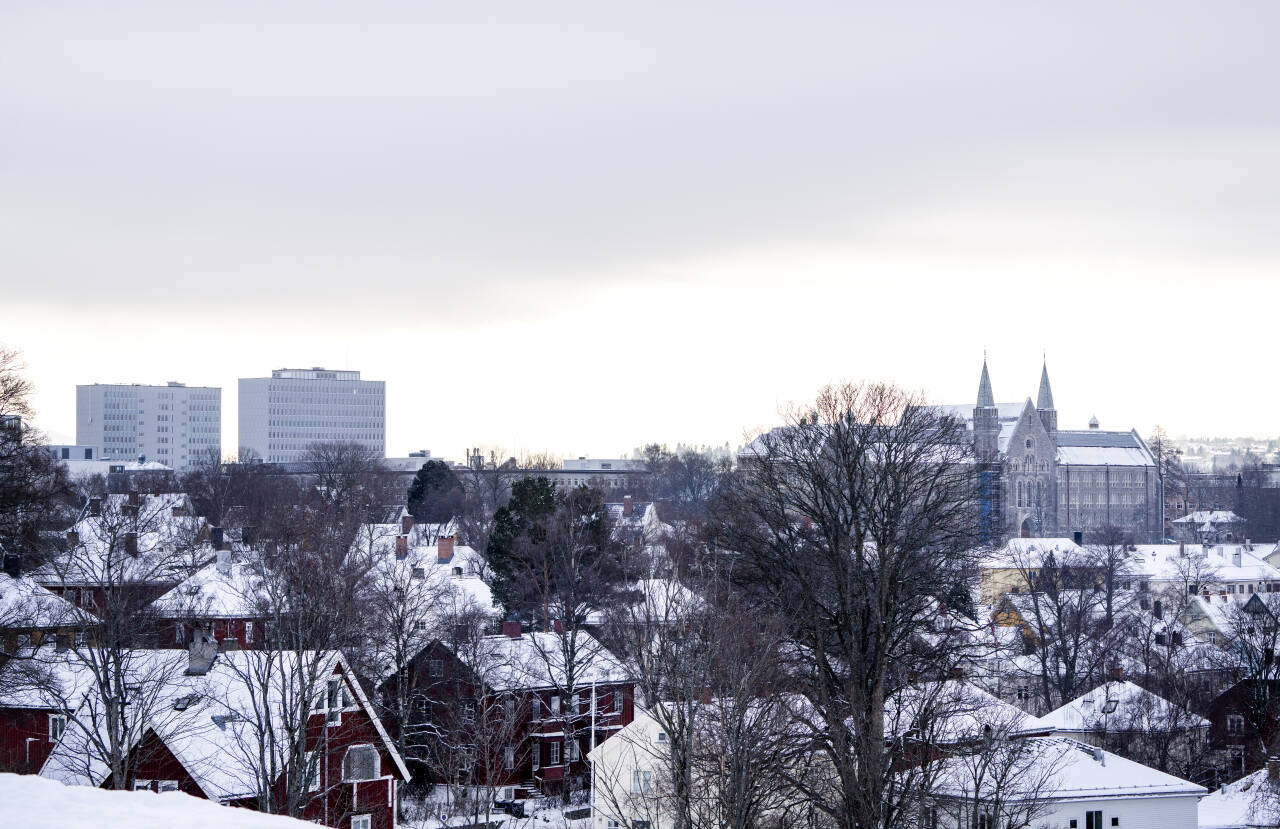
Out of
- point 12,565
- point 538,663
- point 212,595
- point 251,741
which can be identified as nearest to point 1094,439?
point 538,663

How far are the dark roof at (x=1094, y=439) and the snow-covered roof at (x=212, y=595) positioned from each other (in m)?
155

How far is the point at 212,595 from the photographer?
52.0 m

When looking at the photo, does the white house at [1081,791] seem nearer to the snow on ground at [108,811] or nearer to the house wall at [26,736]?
the house wall at [26,736]

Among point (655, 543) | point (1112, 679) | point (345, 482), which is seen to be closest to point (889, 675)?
point (1112, 679)

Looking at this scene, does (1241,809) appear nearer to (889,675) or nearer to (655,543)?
(889,675)

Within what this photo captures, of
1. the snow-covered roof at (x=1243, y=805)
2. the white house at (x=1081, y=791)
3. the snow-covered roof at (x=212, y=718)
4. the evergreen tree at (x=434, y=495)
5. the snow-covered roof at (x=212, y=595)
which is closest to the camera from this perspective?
the snow-covered roof at (x=212, y=718)

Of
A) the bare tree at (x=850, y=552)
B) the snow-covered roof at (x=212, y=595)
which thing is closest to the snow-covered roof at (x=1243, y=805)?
the bare tree at (x=850, y=552)

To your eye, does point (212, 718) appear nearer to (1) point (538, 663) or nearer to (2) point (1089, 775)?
(1) point (538, 663)

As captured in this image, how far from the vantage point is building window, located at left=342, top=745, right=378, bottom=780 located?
35.3 metres

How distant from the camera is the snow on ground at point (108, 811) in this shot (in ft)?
31.6

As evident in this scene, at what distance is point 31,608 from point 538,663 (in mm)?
16333

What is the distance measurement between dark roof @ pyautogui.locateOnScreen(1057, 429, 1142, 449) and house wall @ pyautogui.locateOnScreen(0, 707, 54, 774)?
174349mm

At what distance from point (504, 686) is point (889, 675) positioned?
689 inches

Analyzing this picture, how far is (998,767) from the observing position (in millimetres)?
34188
